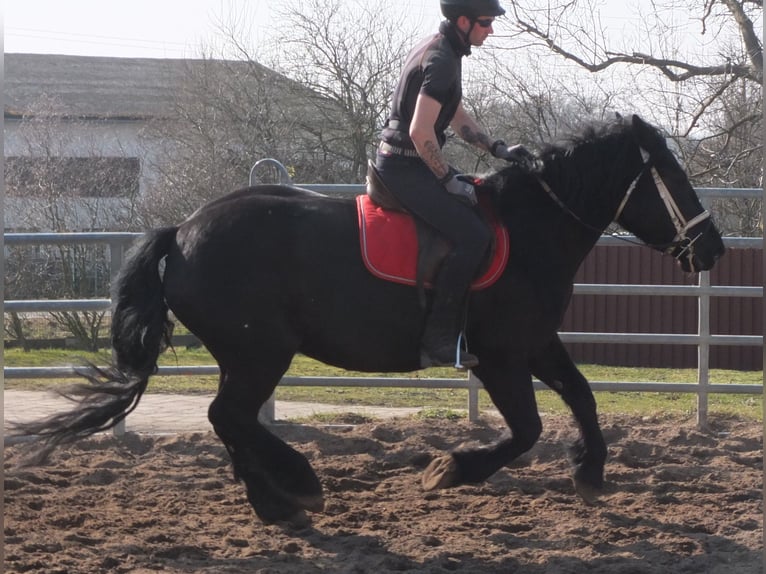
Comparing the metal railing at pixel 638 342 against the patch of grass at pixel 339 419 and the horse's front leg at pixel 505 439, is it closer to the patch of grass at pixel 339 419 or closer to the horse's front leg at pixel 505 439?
the patch of grass at pixel 339 419

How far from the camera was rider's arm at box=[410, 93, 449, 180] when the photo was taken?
16.7 ft

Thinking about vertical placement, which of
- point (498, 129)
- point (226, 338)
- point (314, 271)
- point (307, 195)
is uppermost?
point (498, 129)

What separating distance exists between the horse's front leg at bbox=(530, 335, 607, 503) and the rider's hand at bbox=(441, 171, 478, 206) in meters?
1.01

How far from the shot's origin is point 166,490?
243 inches

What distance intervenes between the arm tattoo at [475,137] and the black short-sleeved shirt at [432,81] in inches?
11.0

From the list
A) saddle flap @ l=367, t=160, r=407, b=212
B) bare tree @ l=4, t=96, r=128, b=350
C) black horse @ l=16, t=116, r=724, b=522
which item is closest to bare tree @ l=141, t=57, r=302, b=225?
bare tree @ l=4, t=96, r=128, b=350

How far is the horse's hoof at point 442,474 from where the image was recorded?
17.4ft

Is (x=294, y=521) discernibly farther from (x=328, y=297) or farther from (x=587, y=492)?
(x=587, y=492)

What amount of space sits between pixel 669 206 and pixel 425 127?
1.42 meters

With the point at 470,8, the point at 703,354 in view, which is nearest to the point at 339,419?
the point at 703,354

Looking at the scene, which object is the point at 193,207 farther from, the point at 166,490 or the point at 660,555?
the point at 660,555

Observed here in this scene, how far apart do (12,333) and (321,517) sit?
9623mm

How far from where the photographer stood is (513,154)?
549 centimetres

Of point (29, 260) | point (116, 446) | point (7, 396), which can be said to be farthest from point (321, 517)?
point (29, 260)
